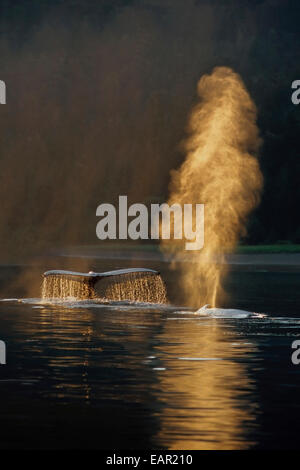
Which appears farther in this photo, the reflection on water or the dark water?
the dark water

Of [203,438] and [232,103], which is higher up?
[232,103]

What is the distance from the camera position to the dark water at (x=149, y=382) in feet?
59.6

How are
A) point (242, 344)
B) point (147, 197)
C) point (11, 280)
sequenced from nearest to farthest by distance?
point (242, 344), point (11, 280), point (147, 197)

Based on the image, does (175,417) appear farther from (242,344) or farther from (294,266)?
(294,266)

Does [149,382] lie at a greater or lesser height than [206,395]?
greater

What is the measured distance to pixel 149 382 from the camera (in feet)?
77.9

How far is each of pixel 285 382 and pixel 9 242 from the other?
176 metres

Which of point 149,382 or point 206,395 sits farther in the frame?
point 149,382

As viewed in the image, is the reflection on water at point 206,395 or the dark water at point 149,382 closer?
the reflection on water at point 206,395

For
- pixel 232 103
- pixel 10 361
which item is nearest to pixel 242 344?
pixel 10 361

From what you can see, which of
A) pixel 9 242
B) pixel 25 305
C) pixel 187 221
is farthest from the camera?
pixel 9 242

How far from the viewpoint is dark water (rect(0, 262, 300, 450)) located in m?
18.2
